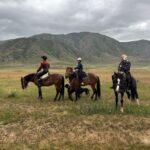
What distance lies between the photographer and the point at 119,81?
19.0 meters

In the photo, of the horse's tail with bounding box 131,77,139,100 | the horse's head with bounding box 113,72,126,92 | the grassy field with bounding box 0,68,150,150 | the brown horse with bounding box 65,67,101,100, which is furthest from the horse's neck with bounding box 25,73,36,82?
the horse's head with bounding box 113,72,126,92

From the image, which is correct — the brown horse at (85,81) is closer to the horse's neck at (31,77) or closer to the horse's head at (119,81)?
the horse's neck at (31,77)

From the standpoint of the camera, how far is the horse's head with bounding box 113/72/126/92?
18.9 meters

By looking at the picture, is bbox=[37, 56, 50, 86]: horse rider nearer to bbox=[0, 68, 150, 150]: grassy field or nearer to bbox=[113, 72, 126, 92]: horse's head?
bbox=[0, 68, 150, 150]: grassy field

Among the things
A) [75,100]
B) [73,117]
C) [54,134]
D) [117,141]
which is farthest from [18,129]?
[75,100]

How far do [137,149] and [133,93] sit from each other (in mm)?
8951

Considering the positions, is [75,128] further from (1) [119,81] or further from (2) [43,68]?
(2) [43,68]

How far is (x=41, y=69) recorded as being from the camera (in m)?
24.4

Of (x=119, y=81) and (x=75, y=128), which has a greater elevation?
(x=119, y=81)

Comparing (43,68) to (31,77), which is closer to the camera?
(43,68)

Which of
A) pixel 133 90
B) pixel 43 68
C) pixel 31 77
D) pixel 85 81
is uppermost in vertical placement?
pixel 43 68

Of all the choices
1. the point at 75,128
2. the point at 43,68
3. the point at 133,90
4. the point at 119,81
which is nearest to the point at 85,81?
the point at 43,68

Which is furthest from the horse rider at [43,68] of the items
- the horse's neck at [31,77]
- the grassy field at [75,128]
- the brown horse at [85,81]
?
the grassy field at [75,128]

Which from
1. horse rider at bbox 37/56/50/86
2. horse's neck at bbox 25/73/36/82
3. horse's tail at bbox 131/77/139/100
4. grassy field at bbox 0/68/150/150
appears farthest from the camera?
horse's neck at bbox 25/73/36/82
